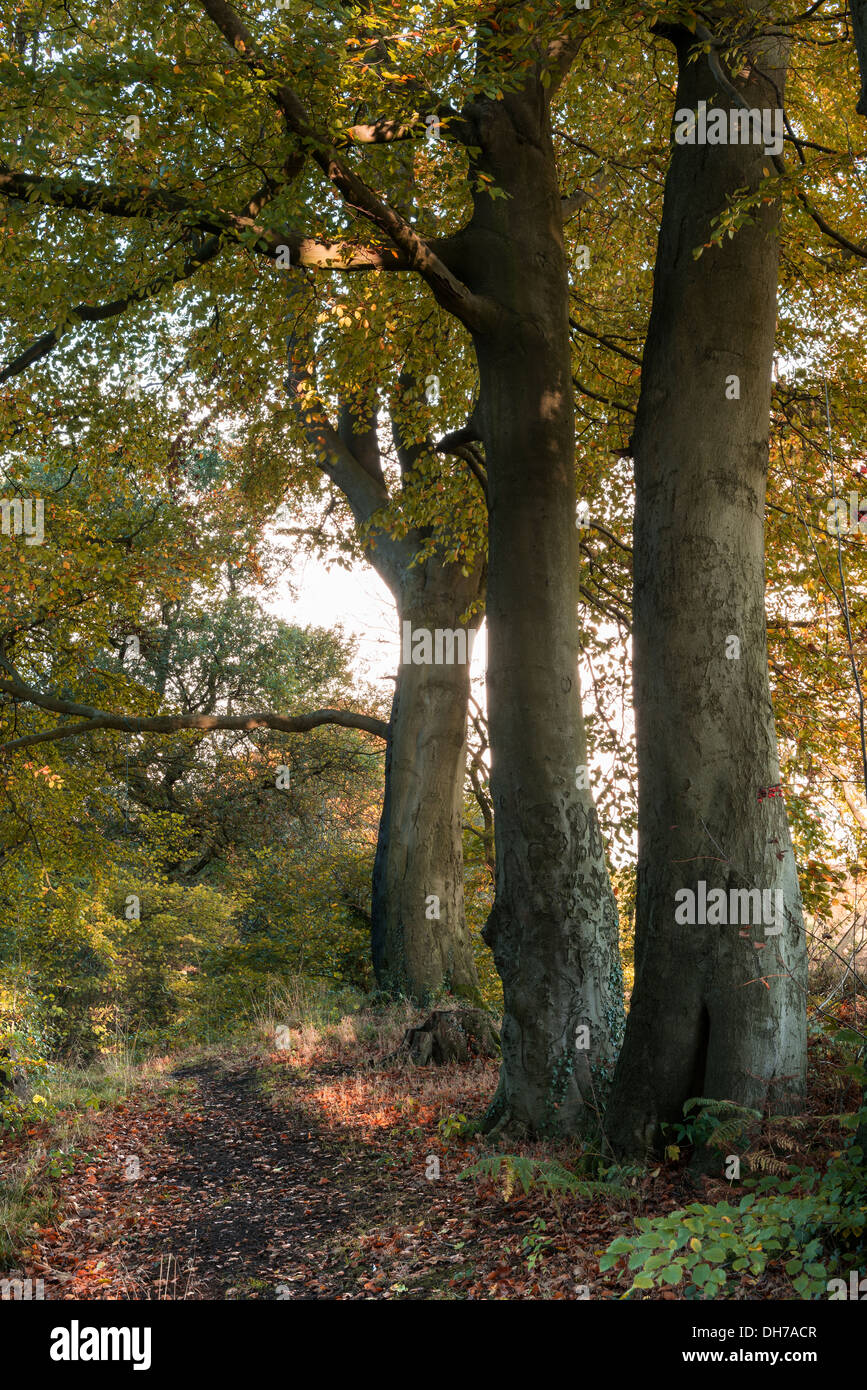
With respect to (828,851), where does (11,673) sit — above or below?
above

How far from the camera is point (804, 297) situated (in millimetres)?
10586

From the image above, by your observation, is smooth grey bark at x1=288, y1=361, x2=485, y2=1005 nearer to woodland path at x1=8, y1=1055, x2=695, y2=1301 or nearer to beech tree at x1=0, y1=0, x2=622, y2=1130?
woodland path at x1=8, y1=1055, x2=695, y2=1301

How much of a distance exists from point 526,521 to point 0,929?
12434mm

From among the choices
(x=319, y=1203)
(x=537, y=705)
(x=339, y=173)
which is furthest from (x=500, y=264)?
(x=319, y=1203)

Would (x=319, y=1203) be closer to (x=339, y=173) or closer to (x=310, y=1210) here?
(x=310, y=1210)

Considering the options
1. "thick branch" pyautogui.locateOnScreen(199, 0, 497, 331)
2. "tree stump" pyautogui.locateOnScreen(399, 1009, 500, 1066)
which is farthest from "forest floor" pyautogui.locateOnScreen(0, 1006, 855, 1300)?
"thick branch" pyautogui.locateOnScreen(199, 0, 497, 331)

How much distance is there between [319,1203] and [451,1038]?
10.6ft

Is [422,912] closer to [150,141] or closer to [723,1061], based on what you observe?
[723,1061]

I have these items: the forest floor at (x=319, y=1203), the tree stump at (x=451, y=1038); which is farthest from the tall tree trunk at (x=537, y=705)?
the tree stump at (x=451, y=1038)

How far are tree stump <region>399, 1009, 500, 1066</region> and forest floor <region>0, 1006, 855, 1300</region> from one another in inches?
10.4

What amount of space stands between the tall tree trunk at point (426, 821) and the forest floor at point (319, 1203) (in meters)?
2.94

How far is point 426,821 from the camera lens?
509 inches

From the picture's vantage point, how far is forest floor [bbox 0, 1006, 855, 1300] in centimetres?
499

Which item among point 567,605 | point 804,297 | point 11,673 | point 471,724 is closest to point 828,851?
point 567,605
